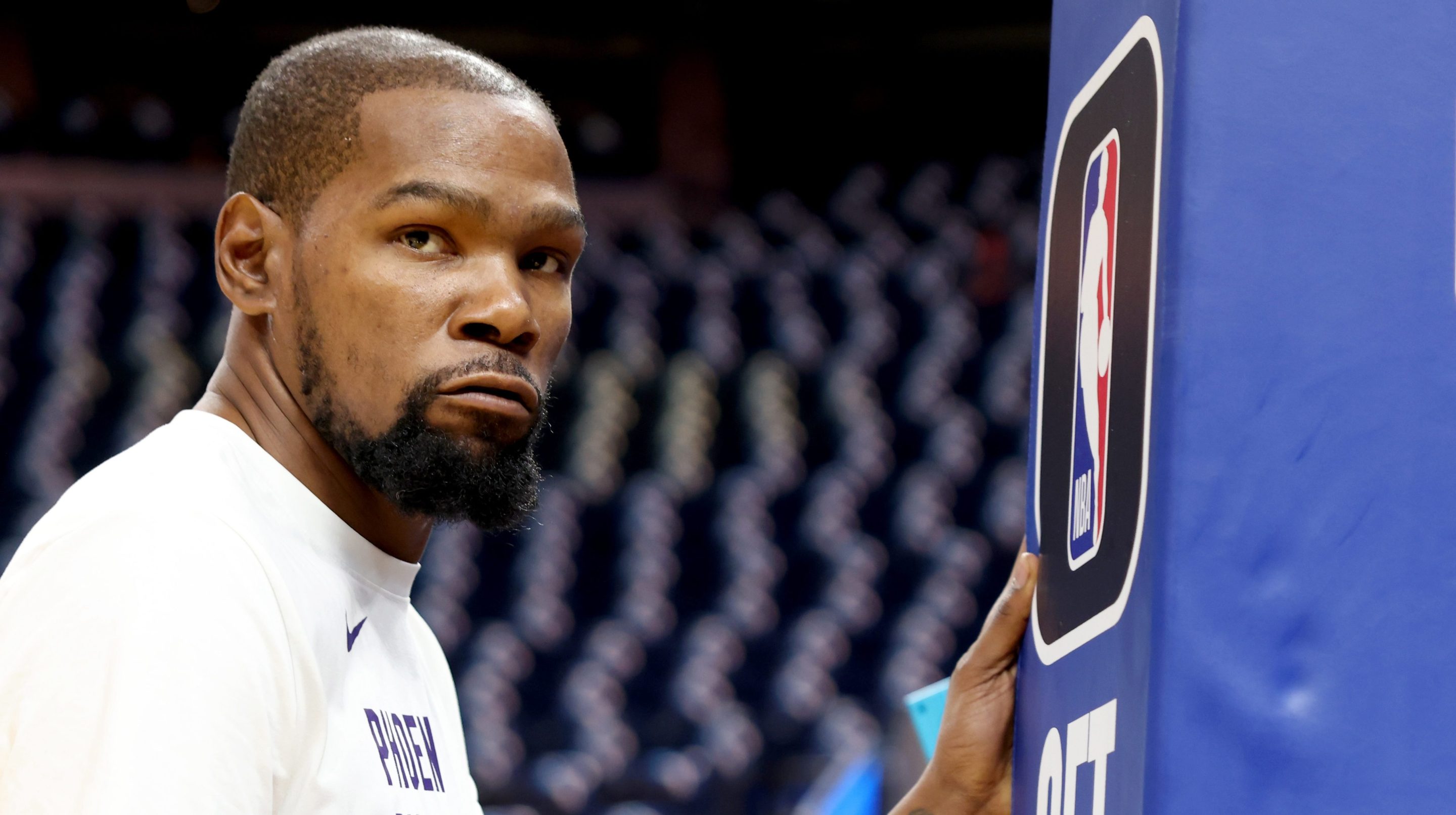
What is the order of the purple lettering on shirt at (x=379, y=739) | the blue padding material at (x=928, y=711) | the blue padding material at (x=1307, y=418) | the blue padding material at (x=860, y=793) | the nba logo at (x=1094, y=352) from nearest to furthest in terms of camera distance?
the blue padding material at (x=1307, y=418) → the nba logo at (x=1094, y=352) → the purple lettering on shirt at (x=379, y=739) → the blue padding material at (x=928, y=711) → the blue padding material at (x=860, y=793)

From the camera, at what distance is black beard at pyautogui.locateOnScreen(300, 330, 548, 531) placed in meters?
0.89

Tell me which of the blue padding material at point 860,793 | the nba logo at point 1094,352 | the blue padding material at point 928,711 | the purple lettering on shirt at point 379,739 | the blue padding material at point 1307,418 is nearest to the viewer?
the blue padding material at point 1307,418

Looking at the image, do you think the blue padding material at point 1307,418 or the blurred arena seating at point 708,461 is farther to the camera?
the blurred arena seating at point 708,461

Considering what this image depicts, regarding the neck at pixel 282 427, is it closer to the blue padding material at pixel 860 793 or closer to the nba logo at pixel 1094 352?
the nba logo at pixel 1094 352

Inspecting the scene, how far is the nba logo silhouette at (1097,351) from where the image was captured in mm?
649

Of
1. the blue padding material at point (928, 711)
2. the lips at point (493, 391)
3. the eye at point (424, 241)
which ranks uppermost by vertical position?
the eye at point (424, 241)

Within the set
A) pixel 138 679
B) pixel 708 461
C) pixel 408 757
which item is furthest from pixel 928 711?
pixel 708 461

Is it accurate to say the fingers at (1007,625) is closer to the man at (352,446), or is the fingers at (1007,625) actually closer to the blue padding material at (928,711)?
the man at (352,446)

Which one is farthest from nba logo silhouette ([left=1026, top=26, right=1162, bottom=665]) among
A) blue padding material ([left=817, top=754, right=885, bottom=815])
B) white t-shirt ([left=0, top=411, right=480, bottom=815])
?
blue padding material ([left=817, top=754, right=885, bottom=815])

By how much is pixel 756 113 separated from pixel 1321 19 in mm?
4752

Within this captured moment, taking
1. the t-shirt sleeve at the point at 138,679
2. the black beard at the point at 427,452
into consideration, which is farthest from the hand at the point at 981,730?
the t-shirt sleeve at the point at 138,679

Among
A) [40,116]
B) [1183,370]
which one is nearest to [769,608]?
[40,116]

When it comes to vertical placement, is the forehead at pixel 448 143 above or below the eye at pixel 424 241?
above

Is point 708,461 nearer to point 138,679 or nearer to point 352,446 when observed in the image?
point 352,446
